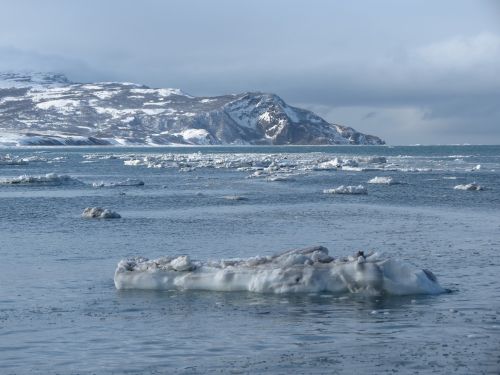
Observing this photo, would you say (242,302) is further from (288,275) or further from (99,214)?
(99,214)

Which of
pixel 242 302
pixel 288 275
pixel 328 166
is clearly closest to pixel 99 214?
pixel 288 275

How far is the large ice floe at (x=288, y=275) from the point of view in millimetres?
23312

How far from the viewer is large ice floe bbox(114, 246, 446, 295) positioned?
76.5 ft

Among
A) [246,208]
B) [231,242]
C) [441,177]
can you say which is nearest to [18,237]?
[231,242]

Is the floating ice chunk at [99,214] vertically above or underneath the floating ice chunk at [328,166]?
underneath

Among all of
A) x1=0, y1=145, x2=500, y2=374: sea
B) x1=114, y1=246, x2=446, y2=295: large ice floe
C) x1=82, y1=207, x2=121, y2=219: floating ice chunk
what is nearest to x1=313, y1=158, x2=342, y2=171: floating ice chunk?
x1=0, y1=145, x2=500, y2=374: sea

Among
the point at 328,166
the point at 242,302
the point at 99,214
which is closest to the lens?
the point at 242,302

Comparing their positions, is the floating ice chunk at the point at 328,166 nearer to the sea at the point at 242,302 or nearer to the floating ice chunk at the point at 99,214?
the sea at the point at 242,302

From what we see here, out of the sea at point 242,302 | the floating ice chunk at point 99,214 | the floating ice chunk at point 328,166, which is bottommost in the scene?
the sea at point 242,302

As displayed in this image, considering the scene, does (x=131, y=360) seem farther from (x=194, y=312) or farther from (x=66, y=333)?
(x=194, y=312)

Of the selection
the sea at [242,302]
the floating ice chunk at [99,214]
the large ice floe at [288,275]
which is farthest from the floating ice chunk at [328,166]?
the large ice floe at [288,275]

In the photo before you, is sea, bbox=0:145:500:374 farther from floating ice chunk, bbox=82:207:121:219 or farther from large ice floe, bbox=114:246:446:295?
floating ice chunk, bbox=82:207:121:219

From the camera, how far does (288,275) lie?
23750mm

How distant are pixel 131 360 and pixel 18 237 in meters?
23.2
